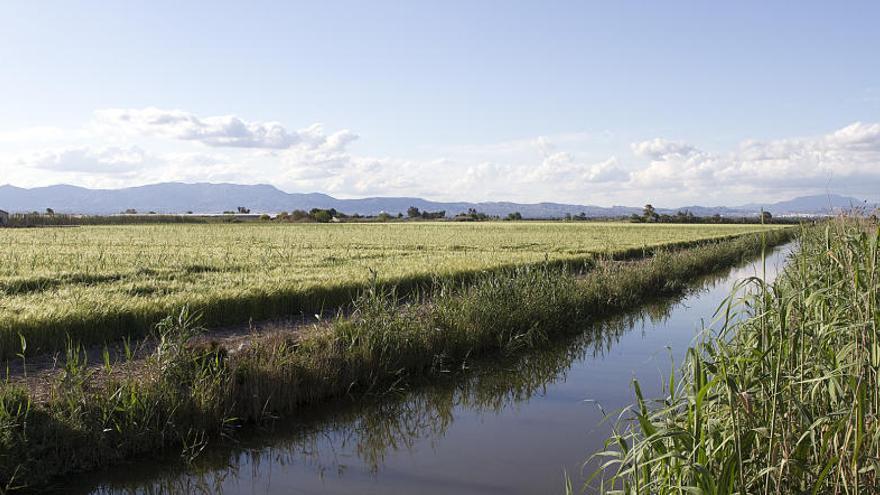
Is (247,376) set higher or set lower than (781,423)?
lower

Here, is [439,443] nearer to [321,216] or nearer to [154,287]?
[154,287]

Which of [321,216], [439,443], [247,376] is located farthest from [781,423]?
[321,216]

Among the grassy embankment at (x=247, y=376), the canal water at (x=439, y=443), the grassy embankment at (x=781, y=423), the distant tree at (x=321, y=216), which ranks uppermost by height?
the distant tree at (x=321, y=216)

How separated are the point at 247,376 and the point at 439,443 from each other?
92.7 inches

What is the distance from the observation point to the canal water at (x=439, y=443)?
6.07 m

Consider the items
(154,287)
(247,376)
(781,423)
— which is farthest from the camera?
(154,287)

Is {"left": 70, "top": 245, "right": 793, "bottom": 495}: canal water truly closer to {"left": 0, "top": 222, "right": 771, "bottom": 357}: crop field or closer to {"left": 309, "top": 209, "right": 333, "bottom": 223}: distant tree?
{"left": 0, "top": 222, "right": 771, "bottom": 357}: crop field

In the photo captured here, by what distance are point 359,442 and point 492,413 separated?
205cm

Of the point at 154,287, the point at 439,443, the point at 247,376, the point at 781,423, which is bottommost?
the point at 439,443

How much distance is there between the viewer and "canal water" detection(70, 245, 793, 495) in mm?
6070

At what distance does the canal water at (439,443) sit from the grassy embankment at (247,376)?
0.27 metres

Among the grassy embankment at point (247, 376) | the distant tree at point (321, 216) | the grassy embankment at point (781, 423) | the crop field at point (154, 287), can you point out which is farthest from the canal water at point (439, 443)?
the distant tree at point (321, 216)

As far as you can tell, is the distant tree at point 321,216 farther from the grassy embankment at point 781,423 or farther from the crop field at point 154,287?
the grassy embankment at point 781,423

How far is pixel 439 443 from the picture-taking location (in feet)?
24.2
